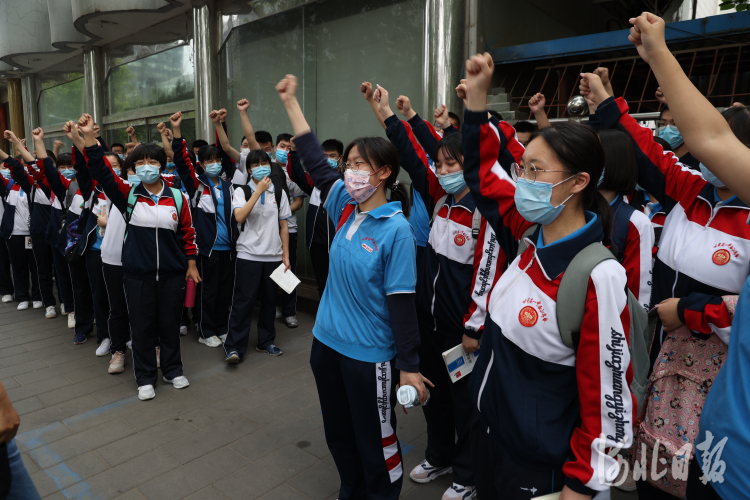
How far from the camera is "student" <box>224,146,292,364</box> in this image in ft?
15.9

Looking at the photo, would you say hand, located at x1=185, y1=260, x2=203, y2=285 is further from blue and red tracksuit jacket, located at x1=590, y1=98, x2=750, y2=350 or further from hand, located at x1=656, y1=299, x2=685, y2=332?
hand, located at x1=656, y1=299, x2=685, y2=332

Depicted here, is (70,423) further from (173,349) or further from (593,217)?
(593,217)

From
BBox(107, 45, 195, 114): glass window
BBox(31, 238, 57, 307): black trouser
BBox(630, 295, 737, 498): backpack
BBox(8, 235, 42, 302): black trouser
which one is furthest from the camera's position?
BBox(107, 45, 195, 114): glass window

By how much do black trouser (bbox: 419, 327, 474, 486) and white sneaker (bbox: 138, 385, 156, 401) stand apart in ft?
7.88

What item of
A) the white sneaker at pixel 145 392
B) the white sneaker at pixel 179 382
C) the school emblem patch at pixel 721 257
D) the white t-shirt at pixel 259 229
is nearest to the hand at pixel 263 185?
the white t-shirt at pixel 259 229

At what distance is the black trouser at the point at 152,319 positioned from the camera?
4125mm

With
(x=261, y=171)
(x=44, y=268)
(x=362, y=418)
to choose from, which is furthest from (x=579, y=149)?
(x=44, y=268)

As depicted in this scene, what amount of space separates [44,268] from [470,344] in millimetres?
6611

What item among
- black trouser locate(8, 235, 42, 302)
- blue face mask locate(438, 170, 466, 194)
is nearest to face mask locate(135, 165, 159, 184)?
blue face mask locate(438, 170, 466, 194)

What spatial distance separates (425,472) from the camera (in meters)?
3.01

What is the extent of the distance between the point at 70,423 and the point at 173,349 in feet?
3.02

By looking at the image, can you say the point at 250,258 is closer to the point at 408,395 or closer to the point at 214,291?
the point at 214,291

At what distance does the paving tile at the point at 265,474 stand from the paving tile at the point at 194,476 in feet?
0.27

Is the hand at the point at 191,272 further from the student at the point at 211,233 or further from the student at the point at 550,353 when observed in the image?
the student at the point at 550,353
